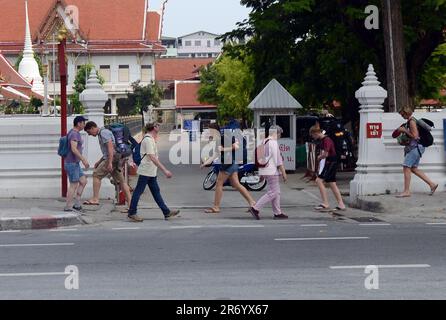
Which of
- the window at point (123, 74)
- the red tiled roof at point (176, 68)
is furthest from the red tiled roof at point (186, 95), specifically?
the red tiled roof at point (176, 68)

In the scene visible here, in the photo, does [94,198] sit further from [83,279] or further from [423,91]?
[423,91]

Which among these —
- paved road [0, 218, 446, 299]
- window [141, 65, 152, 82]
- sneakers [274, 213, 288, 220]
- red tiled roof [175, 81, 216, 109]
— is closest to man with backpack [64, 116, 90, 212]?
paved road [0, 218, 446, 299]

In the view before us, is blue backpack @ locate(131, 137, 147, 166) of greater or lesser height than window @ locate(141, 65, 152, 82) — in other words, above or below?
below

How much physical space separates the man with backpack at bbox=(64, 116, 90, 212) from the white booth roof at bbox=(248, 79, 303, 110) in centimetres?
1379

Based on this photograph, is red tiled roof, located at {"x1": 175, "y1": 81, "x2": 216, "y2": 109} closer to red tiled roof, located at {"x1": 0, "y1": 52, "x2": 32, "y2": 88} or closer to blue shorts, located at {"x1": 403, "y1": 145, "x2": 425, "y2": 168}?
red tiled roof, located at {"x1": 0, "y1": 52, "x2": 32, "y2": 88}

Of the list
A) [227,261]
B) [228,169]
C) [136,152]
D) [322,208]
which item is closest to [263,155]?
[228,169]

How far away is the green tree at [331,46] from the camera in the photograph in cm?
2862

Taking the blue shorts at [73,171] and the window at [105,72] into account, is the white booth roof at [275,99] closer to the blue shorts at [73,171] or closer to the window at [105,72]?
the blue shorts at [73,171]

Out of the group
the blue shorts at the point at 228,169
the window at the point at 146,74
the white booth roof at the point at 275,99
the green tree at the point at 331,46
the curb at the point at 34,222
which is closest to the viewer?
the curb at the point at 34,222

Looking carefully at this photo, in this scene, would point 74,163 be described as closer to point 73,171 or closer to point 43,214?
point 73,171

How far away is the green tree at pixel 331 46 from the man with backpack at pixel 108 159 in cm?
1058

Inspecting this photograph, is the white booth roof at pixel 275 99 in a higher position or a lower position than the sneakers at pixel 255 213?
higher

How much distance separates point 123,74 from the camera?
10000cm

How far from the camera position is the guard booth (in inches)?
1227
